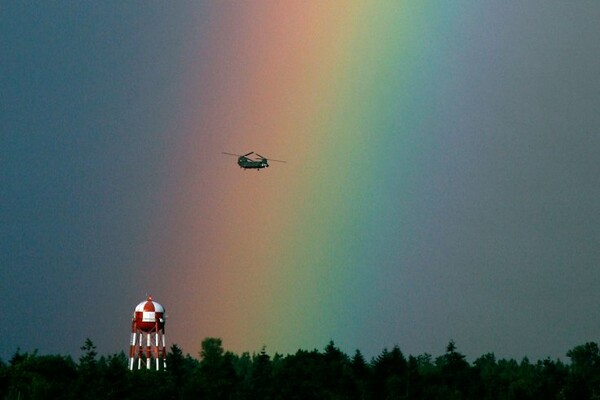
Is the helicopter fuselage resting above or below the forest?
above

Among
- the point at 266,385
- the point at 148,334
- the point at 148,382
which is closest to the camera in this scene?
the point at 148,382

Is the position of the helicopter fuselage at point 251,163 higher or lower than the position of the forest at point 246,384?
higher

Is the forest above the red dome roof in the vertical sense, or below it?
below

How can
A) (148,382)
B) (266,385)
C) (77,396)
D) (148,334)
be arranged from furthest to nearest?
(148,334) → (266,385) → (148,382) → (77,396)

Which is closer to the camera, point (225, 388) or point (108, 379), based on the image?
point (108, 379)

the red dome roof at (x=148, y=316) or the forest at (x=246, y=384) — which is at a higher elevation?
the red dome roof at (x=148, y=316)

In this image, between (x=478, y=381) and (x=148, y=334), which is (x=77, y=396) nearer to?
(x=148, y=334)

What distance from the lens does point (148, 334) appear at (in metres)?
194

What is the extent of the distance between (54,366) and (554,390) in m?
83.0

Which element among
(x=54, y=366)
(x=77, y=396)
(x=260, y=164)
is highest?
(x=260, y=164)

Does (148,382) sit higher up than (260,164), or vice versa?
(260,164)

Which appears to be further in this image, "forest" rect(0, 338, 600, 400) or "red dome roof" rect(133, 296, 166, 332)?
"red dome roof" rect(133, 296, 166, 332)

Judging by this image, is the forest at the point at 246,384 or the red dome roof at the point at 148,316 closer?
the forest at the point at 246,384

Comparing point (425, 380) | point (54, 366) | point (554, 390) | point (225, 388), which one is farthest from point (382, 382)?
point (54, 366)
